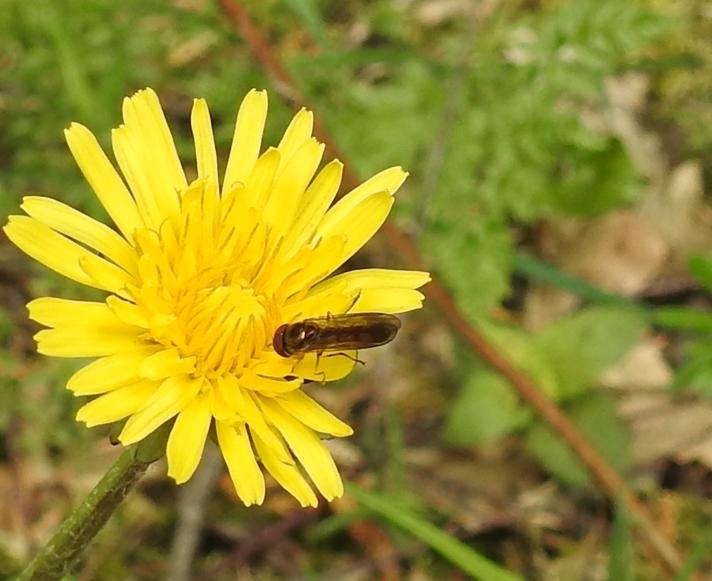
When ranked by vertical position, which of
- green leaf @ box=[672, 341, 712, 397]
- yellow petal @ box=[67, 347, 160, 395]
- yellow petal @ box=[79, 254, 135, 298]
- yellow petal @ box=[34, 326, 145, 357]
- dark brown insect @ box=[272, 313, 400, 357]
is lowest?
green leaf @ box=[672, 341, 712, 397]

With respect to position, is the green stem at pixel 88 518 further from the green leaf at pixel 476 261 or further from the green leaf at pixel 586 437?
the green leaf at pixel 586 437

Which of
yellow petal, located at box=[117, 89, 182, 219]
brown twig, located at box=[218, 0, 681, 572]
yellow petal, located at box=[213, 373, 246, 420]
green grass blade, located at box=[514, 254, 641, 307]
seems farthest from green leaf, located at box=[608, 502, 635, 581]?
yellow petal, located at box=[117, 89, 182, 219]

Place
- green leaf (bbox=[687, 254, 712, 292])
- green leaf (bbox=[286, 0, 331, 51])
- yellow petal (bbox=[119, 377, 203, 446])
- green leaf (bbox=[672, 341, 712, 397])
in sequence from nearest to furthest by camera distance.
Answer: yellow petal (bbox=[119, 377, 203, 446])
green leaf (bbox=[687, 254, 712, 292])
green leaf (bbox=[672, 341, 712, 397])
green leaf (bbox=[286, 0, 331, 51])

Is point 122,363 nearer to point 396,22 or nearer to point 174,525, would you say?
point 174,525

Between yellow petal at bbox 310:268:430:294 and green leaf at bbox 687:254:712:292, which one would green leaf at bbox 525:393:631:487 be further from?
yellow petal at bbox 310:268:430:294

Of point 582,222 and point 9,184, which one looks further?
point 582,222

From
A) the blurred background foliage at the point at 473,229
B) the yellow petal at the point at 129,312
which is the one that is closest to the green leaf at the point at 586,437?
the blurred background foliage at the point at 473,229

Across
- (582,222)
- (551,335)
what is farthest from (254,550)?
(582,222)
